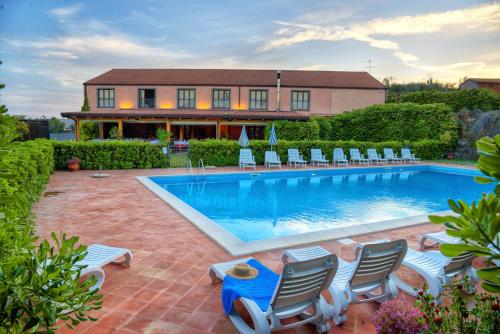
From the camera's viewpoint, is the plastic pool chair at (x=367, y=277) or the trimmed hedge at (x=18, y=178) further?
the plastic pool chair at (x=367, y=277)

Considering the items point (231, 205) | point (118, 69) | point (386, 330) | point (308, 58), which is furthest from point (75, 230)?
point (118, 69)

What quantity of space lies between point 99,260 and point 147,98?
98.3ft

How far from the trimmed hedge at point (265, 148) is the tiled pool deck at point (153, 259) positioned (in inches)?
260

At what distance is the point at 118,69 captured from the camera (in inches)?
1379

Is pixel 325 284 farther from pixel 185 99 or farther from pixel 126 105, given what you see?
pixel 126 105

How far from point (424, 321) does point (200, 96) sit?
30755mm

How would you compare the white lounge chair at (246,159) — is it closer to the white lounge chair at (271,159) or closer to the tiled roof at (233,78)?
the white lounge chair at (271,159)

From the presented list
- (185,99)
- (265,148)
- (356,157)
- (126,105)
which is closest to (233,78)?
(185,99)

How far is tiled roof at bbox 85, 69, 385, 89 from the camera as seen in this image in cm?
3170

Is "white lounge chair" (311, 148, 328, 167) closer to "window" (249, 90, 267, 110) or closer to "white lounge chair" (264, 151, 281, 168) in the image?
"white lounge chair" (264, 151, 281, 168)

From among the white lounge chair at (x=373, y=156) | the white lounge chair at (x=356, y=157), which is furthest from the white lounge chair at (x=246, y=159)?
the white lounge chair at (x=373, y=156)

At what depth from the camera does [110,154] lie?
15.2 m

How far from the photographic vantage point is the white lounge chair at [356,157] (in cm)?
1947

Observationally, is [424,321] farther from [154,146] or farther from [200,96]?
[200,96]
